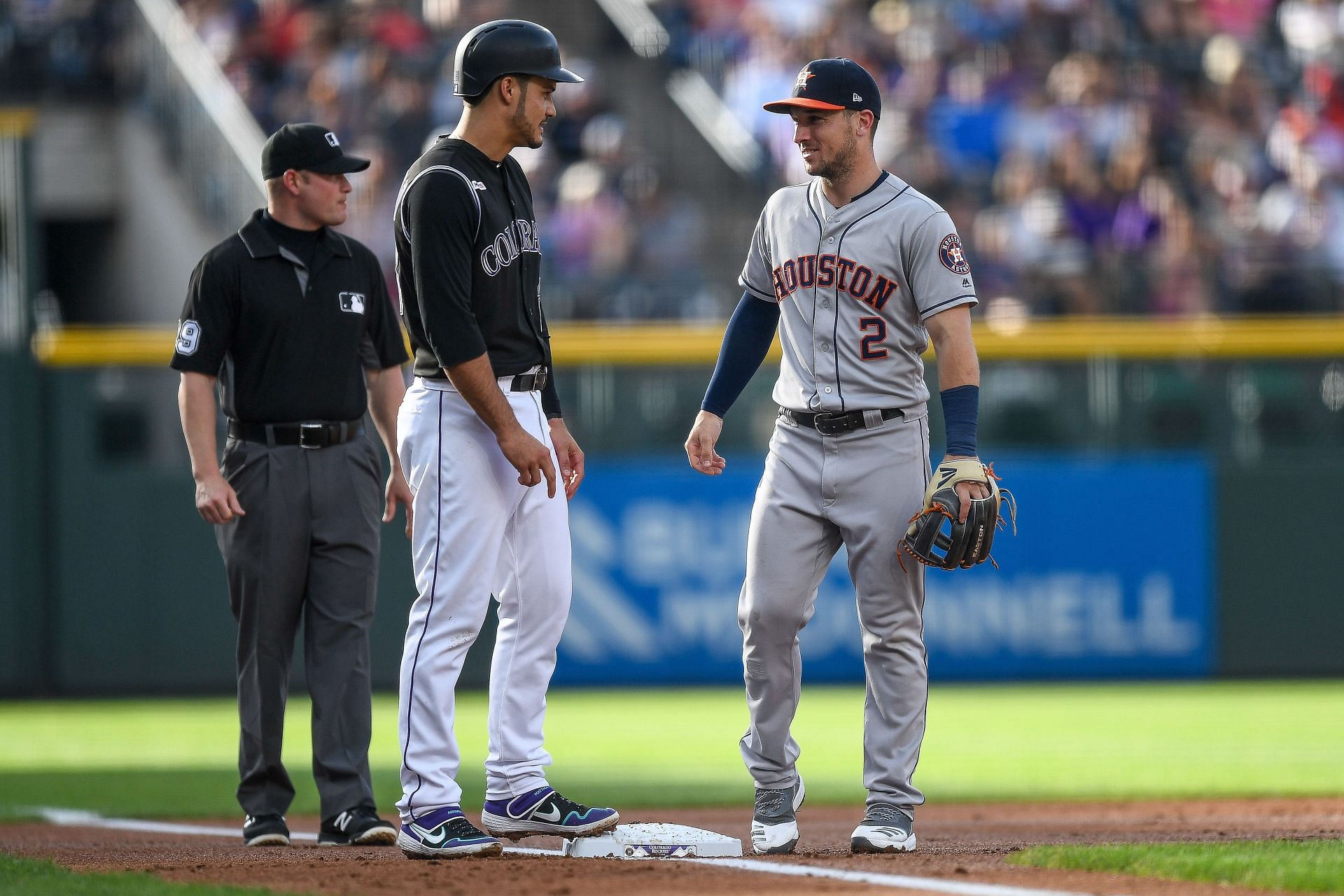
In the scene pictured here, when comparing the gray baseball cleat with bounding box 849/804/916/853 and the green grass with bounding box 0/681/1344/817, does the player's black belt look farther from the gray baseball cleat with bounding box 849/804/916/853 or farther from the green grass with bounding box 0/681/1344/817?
the green grass with bounding box 0/681/1344/817

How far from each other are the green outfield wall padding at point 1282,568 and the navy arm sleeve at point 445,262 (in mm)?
9138

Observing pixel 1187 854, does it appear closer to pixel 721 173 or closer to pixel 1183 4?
pixel 721 173

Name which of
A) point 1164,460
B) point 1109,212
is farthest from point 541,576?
point 1109,212

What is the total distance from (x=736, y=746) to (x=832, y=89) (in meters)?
5.44

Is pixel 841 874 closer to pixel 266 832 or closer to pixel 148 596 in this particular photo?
pixel 266 832

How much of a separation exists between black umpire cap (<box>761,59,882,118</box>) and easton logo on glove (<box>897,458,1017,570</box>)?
1.02 meters

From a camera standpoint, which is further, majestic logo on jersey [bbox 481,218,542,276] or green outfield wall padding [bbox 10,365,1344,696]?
green outfield wall padding [bbox 10,365,1344,696]

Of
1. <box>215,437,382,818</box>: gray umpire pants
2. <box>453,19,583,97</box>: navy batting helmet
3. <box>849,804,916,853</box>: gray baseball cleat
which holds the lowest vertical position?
<box>849,804,916,853</box>: gray baseball cleat

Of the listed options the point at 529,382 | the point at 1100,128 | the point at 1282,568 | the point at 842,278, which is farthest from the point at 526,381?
the point at 1100,128

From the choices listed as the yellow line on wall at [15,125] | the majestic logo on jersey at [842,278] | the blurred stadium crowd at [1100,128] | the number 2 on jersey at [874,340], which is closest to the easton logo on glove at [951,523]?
the number 2 on jersey at [874,340]

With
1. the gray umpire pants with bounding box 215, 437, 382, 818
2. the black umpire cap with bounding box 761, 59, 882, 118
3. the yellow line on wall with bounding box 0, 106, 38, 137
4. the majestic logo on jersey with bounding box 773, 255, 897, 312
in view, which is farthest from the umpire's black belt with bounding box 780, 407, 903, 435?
the yellow line on wall with bounding box 0, 106, 38, 137

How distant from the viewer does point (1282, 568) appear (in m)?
13.0

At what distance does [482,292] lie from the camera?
16.3ft

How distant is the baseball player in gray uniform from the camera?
5.12 metres
